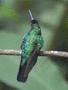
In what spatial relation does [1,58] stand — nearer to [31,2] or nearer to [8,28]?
[8,28]

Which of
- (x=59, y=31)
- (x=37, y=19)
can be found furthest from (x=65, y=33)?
(x=37, y=19)

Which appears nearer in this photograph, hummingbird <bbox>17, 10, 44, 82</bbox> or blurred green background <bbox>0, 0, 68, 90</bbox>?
hummingbird <bbox>17, 10, 44, 82</bbox>

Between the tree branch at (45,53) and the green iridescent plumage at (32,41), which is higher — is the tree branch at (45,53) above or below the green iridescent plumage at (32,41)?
below

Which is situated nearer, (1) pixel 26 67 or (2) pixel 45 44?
(1) pixel 26 67

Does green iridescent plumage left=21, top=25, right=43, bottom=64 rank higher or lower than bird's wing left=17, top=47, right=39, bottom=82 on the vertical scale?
higher

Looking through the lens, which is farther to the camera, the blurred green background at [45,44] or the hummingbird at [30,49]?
the blurred green background at [45,44]

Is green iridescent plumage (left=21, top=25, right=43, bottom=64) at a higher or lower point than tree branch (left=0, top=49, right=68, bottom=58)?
higher
